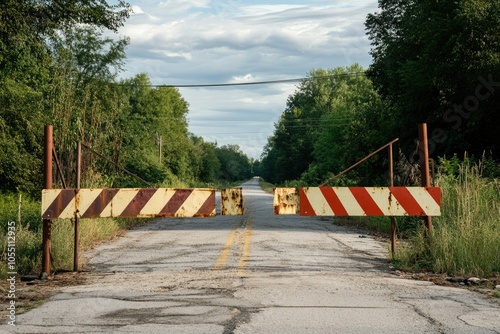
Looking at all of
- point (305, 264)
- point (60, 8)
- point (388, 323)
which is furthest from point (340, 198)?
point (60, 8)

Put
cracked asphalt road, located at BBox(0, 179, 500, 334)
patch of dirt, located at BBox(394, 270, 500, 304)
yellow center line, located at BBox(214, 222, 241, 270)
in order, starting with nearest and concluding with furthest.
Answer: cracked asphalt road, located at BBox(0, 179, 500, 334), patch of dirt, located at BBox(394, 270, 500, 304), yellow center line, located at BBox(214, 222, 241, 270)

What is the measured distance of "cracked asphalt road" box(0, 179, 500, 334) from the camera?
643 centimetres

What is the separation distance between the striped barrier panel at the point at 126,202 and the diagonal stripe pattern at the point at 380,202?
169 cm

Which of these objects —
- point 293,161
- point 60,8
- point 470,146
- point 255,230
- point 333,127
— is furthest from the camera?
point 293,161

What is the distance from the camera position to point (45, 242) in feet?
33.5

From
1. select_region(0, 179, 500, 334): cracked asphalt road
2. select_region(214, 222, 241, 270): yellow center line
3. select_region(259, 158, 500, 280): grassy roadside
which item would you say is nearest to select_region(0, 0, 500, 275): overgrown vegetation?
select_region(259, 158, 500, 280): grassy roadside

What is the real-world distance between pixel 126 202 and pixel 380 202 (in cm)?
391

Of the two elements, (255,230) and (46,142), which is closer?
(46,142)

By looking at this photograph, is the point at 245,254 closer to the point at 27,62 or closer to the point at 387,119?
the point at 27,62

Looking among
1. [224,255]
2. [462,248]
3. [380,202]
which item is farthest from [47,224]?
[462,248]

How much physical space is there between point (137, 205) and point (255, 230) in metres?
9.04

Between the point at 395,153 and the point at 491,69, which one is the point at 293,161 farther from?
the point at 491,69

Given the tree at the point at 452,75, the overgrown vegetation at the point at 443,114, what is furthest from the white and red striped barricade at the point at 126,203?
the tree at the point at 452,75

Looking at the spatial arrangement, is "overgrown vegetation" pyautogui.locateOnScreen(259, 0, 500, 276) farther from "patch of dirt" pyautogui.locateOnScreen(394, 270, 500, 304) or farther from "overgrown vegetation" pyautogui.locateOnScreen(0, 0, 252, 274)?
"overgrown vegetation" pyautogui.locateOnScreen(0, 0, 252, 274)
